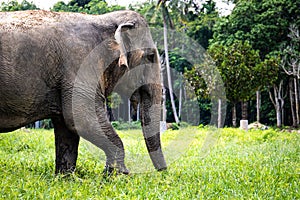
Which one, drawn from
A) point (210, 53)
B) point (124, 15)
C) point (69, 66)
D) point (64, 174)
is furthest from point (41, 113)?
point (210, 53)

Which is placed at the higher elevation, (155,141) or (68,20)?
(68,20)

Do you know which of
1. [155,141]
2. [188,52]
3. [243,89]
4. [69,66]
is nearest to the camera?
[69,66]

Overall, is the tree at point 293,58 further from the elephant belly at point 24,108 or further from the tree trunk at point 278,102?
the elephant belly at point 24,108

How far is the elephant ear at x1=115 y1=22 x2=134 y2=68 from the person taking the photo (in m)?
3.76

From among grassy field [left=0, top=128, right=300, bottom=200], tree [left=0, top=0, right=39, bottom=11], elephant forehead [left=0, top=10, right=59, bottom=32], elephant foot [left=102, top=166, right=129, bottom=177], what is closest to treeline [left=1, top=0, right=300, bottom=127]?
tree [left=0, top=0, right=39, bottom=11]

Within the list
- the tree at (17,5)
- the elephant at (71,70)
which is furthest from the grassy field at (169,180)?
the tree at (17,5)

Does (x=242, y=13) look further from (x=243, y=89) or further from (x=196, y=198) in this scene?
(x=196, y=198)

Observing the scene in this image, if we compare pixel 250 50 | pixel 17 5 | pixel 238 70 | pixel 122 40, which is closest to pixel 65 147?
pixel 122 40

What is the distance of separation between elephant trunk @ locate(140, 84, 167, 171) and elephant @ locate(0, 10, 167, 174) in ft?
0.32

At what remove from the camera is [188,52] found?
29.6 metres

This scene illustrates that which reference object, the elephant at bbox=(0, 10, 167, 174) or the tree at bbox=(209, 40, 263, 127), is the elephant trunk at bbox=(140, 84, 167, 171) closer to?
the elephant at bbox=(0, 10, 167, 174)

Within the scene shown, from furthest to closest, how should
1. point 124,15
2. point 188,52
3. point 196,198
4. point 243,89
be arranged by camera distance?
point 188,52 → point 243,89 → point 124,15 → point 196,198

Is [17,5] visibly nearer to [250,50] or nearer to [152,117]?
[250,50]

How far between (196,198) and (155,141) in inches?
46.6
